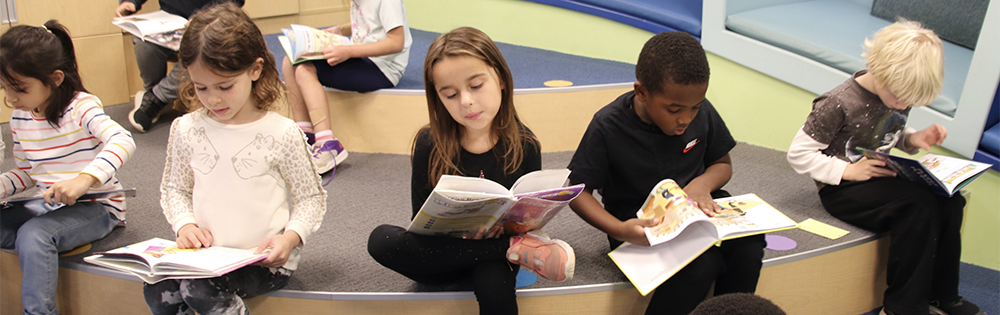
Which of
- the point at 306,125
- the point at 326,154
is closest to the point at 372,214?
the point at 326,154

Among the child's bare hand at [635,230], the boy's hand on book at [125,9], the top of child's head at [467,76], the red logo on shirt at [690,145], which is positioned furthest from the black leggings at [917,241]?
the boy's hand on book at [125,9]

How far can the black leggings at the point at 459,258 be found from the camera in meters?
1.45

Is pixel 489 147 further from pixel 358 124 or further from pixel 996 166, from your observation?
pixel 996 166

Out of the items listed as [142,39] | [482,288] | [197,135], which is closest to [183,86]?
[197,135]

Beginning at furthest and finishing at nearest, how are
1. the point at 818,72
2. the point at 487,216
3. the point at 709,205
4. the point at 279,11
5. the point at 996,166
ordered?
the point at 279,11 → the point at 818,72 → the point at 996,166 → the point at 709,205 → the point at 487,216

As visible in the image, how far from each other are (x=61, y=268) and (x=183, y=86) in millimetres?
697

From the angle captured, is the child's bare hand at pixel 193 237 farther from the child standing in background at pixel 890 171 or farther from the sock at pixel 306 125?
the child standing in background at pixel 890 171

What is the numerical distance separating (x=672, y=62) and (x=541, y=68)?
1787 mm

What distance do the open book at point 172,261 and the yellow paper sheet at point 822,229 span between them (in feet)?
4.78

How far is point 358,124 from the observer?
2.76m

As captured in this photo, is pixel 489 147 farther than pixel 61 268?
No

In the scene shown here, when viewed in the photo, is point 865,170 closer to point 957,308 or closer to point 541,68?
point 957,308

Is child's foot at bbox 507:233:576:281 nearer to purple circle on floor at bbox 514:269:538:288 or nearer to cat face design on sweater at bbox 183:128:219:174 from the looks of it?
purple circle on floor at bbox 514:269:538:288

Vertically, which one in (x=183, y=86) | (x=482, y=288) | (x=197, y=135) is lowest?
(x=482, y=288)
